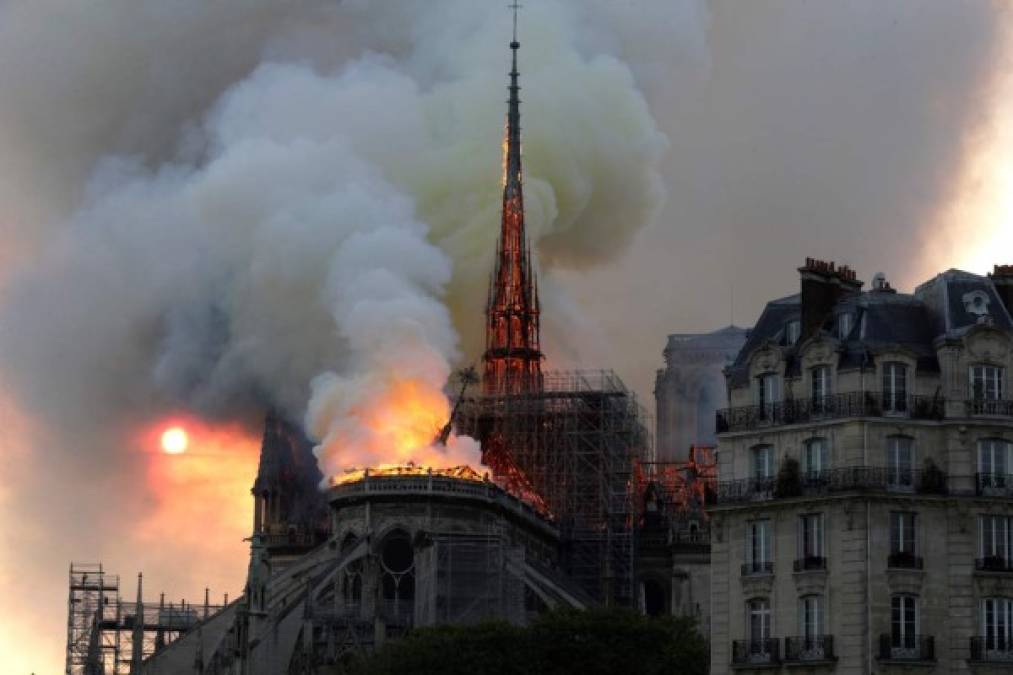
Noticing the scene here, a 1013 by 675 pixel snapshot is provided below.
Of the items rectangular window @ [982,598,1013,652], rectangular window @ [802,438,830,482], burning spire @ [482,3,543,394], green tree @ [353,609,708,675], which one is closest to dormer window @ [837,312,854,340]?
rectangular window @ [802,438,830,482]

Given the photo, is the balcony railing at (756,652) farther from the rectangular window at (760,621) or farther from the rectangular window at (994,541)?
the rectangular window at (994,541)

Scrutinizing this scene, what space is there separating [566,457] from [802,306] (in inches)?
2541

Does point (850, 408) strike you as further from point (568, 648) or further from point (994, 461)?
point (568, 648)

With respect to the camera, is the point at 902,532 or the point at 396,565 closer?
the point at 902,532

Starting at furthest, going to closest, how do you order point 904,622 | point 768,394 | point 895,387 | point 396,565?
1. point 396,565
2. point 768,394
3. point 895,387
4. point 904,622

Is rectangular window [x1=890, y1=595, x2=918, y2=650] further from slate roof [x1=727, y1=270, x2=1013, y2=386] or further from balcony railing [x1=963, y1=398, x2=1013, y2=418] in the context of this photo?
slate roof [x1=727, y1=270, x2=1013, y2=386]

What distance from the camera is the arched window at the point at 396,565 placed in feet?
474

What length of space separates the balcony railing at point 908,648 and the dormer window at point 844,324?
391 inches

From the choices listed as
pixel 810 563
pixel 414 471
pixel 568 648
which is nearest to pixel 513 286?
pixel 414 471

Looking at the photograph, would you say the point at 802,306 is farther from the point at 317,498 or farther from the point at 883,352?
the point at 317,498

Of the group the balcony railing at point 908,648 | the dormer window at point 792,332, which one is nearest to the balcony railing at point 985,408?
the dormer window at point 792,332

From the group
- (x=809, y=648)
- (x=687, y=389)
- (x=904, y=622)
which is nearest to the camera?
(x=904, y=622)

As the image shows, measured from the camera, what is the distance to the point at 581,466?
516 feet

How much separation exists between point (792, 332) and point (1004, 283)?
21.7 ft
